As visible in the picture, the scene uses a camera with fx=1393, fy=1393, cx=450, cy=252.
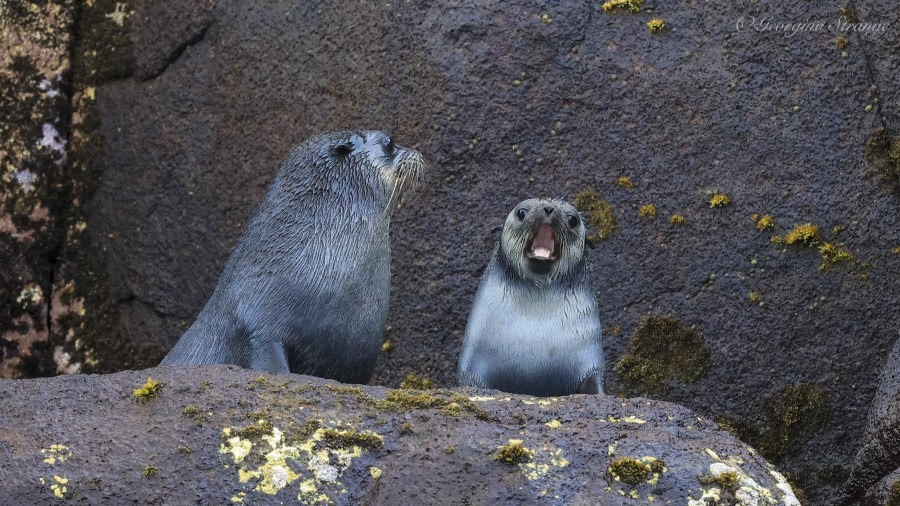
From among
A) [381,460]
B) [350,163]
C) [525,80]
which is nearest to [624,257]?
[525,80]

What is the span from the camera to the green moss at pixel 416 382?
777 cm

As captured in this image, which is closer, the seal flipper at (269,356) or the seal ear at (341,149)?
the seal flipper at (269,356)

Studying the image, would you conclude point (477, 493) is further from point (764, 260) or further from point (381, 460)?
point (764, 260)

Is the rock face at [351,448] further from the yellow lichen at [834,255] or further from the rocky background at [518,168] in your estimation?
the yellow lichen at [834,255]

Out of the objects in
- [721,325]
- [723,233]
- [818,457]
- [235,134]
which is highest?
[235,134]

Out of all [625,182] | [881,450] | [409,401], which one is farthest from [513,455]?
[625,182]

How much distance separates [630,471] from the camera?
4.99 metres

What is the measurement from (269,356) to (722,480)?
2.34 metres

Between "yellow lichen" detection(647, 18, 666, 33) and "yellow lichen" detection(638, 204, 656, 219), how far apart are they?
3.35ft

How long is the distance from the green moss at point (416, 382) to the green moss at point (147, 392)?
243 centimetres

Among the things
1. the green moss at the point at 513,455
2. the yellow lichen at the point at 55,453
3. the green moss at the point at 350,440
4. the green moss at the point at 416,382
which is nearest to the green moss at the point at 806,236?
the green moss at the point at 416,382

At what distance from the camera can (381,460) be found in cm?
515

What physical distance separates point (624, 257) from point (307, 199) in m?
1.94

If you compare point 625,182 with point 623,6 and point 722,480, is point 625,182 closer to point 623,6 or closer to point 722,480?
point 623,6
